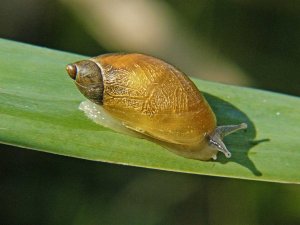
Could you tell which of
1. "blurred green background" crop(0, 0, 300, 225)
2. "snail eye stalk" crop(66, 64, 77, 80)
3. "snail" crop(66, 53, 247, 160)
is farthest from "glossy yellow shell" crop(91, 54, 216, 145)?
"blurred green background" crop(0, 0, 300, 225)

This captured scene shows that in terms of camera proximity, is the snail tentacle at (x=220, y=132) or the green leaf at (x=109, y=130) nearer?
the green leaf at (x=109, y=130)

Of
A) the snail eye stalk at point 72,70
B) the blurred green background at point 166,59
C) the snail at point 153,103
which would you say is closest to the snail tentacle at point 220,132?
the snail at point 153,103

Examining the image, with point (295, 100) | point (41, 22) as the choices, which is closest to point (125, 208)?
point (295, 100)

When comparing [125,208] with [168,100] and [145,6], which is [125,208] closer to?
[168,100]

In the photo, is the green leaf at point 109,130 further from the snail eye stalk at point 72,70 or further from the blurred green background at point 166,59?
the blurred green background at point 166,59

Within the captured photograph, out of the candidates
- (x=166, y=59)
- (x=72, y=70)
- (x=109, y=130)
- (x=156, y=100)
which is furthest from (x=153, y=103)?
(x=166, y=59)

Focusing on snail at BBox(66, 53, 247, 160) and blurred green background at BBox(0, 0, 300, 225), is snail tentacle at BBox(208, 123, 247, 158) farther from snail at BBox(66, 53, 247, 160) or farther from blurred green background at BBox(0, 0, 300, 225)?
blurred green background at BBox(0, 0, 300, 225)
